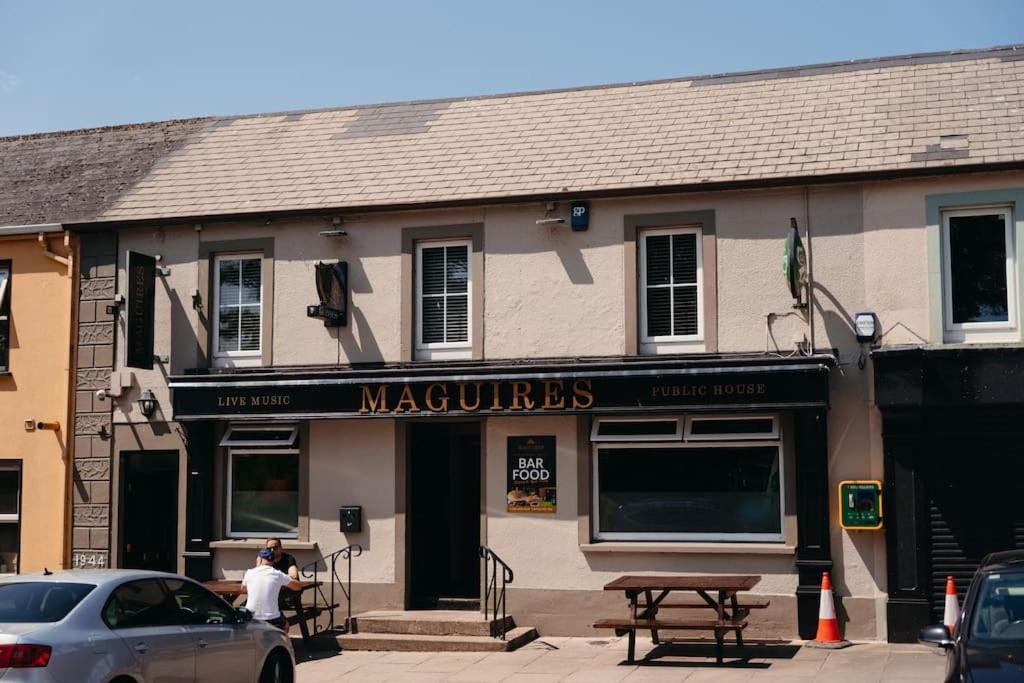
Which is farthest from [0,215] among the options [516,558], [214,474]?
[516,558]

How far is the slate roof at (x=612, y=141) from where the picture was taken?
15375 millimetres

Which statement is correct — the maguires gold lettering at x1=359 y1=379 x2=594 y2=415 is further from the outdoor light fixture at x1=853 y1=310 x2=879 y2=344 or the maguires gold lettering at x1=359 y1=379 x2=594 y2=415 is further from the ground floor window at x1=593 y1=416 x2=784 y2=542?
the outdoor light fixture at x1=853 y1=310 x2=879 y2=344

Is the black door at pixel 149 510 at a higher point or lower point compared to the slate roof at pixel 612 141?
lower

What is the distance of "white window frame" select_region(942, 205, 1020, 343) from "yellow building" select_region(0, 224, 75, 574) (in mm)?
11747

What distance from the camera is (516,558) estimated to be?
51.4 feet

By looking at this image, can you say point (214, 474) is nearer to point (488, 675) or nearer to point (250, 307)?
point (250, 307)

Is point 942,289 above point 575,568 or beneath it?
above

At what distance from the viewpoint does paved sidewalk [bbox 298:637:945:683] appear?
12.7 meters

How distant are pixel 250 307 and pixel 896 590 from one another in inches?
362

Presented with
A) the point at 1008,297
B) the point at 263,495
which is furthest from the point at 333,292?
the point at 1008,297

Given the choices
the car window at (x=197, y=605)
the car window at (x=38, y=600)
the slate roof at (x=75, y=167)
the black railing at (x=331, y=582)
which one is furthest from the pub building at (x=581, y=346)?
the car window at (x=38, y=600)

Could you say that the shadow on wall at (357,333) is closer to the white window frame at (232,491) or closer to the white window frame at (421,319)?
the white window frame at (421,319)

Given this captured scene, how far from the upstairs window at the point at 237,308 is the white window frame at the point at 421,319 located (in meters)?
2.31

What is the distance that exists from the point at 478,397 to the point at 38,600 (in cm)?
691
